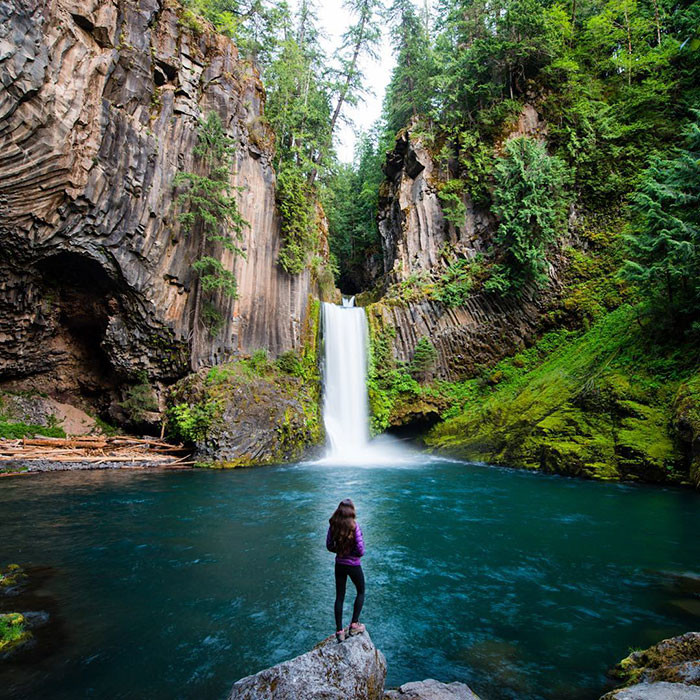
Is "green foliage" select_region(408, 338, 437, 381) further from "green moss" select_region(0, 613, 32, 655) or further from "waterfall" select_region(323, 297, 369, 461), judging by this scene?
"green moss" select_region(0, 613, 32, 655)

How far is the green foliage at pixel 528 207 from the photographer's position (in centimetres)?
1933

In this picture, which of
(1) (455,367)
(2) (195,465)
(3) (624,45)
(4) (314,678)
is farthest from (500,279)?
(4) (314,678)

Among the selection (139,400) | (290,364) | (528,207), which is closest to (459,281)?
(528,207)

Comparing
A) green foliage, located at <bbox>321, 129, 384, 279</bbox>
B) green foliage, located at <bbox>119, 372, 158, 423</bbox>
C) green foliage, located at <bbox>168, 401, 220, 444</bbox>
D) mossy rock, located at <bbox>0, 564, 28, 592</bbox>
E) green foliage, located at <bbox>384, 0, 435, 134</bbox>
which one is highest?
green foliage, located at <bbox>384, 0, 435, 134</bbox>

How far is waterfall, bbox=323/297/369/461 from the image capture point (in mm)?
19906

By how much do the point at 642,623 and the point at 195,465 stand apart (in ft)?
44.5

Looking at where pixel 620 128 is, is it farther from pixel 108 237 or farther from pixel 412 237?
pixel 108 237

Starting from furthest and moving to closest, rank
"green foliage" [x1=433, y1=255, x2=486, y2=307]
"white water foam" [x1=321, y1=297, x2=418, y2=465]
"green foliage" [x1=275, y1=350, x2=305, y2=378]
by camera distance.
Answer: "green foliage" [x1=433, y1=255, x2=486, y2=307] → "white water foam" [x1=321, y1=297, x2=418, y2=465] → "green foliage" [x1=275, y1=350, x2=305, y2=378]

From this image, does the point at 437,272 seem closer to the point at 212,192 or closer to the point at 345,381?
the point at 345,381

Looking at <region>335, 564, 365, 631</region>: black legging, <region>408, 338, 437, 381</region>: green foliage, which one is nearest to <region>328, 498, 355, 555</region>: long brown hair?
<region>335, 564, 365, 631</region>: black legging

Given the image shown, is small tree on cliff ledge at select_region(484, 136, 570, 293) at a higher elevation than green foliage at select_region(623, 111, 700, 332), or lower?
higher

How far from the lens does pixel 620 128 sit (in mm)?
20844

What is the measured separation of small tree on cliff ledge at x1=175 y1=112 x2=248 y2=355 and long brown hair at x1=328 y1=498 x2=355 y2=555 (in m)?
15.1

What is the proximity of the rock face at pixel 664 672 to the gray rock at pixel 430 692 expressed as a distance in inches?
40.9
